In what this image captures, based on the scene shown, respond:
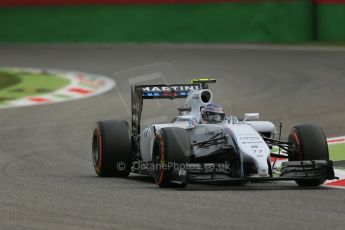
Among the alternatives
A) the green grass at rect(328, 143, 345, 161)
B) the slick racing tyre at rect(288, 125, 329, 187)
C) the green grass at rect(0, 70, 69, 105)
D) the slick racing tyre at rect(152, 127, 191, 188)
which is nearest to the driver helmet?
the slick racing tyre at rect(152, 127, 191, 188)

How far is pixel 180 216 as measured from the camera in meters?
9.54

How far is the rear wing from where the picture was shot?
13492mm

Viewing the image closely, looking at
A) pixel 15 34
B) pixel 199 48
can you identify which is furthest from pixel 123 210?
pixel 15 34

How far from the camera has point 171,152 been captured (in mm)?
11477

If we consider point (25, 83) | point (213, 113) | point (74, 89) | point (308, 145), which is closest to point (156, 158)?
point (213, 113)

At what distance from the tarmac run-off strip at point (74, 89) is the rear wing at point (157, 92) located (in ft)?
28.9

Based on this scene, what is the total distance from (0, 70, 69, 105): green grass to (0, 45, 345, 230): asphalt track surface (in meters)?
1.59

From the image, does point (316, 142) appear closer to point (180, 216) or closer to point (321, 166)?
point (321, 166)

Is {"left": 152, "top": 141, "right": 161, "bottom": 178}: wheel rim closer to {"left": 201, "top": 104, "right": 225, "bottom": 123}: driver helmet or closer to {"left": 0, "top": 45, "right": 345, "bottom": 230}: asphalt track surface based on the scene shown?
{"left": 0, "top": 45, "right": 345, "bottom": 230}: asphalt track surface

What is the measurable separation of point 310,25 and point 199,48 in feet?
11.6

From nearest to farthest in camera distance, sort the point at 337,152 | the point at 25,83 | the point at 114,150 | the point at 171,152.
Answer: the point at 171,152, the point at 114,150, the point at 337,152, the point at 25,83

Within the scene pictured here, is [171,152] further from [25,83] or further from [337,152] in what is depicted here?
[25,83]

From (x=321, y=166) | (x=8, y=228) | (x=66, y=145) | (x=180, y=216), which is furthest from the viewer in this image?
(x=66, y=145)

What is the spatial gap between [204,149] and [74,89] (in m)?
13.4
